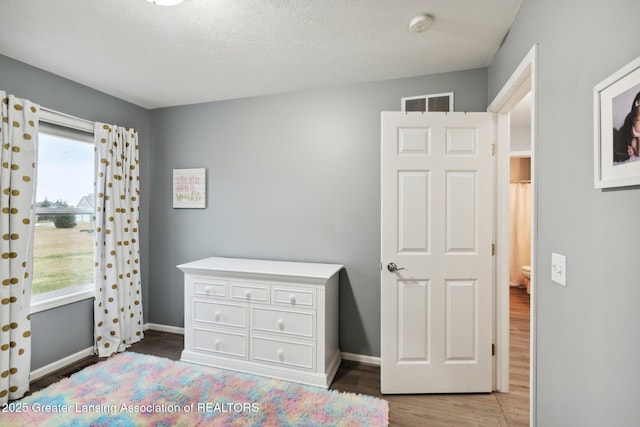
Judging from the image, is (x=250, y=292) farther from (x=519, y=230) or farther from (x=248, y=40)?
(x=519, y=230)

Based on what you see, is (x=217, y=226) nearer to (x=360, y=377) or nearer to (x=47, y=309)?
(x=47, y=309)

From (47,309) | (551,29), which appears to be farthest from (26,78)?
(551,29)

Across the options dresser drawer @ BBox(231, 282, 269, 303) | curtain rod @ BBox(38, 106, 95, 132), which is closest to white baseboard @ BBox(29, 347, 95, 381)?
dresser drawer @ BBox(231, 282, 269, 303)

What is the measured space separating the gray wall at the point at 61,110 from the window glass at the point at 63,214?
24 cm

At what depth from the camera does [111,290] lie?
280cm

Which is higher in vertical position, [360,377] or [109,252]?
[109,252]

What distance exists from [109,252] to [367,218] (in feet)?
8.25

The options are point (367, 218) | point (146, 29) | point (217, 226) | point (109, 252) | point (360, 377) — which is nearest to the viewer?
point (146, 29)

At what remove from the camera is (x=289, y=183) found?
9.24ft

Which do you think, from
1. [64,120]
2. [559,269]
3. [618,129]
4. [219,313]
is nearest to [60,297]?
[219,313]

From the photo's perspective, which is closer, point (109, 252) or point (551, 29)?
point (551, 29)

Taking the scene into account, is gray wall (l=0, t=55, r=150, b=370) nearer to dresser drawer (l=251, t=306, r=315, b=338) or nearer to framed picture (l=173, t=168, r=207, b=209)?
framed picture (l=173, t=168, r=207, b=209)

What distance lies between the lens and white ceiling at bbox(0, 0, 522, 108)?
164 cm

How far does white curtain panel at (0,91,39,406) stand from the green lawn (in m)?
0.28
